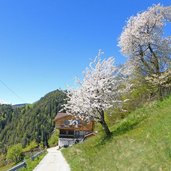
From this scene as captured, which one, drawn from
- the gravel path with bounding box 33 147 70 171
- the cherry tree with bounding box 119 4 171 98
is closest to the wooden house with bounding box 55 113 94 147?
the cherry tree with bounding box 119 4 171 98

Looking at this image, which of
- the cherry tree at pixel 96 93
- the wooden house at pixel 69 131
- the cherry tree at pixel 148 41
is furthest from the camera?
the wooden house at pixel 69 131

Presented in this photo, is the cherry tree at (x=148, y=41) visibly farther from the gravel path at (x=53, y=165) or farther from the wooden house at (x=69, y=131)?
the wooden house at (x=69, y=131)

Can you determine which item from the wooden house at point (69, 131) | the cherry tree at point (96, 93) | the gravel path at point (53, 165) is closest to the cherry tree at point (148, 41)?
the cherry tree at point (96, 93)

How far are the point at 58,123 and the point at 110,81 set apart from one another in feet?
249

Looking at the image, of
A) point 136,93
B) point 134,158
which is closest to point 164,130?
point 134,158

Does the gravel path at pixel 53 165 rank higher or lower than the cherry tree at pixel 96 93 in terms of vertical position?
lower

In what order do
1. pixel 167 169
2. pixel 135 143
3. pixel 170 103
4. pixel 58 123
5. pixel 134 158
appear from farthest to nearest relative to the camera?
pixel 58 123
pixel 170 103
pixel 135 143
pixel 134 158
pixel 167 169

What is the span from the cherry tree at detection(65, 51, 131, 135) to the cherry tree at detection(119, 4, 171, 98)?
29.6ft

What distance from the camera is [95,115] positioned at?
3125 cm

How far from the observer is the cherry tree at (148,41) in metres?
40.6

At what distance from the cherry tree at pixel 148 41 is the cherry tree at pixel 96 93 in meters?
9.03

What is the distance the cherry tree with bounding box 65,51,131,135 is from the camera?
30.5m

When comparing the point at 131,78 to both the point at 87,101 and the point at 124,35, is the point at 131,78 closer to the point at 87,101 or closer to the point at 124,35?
the point at 124,35

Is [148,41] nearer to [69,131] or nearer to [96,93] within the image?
[96,93]
